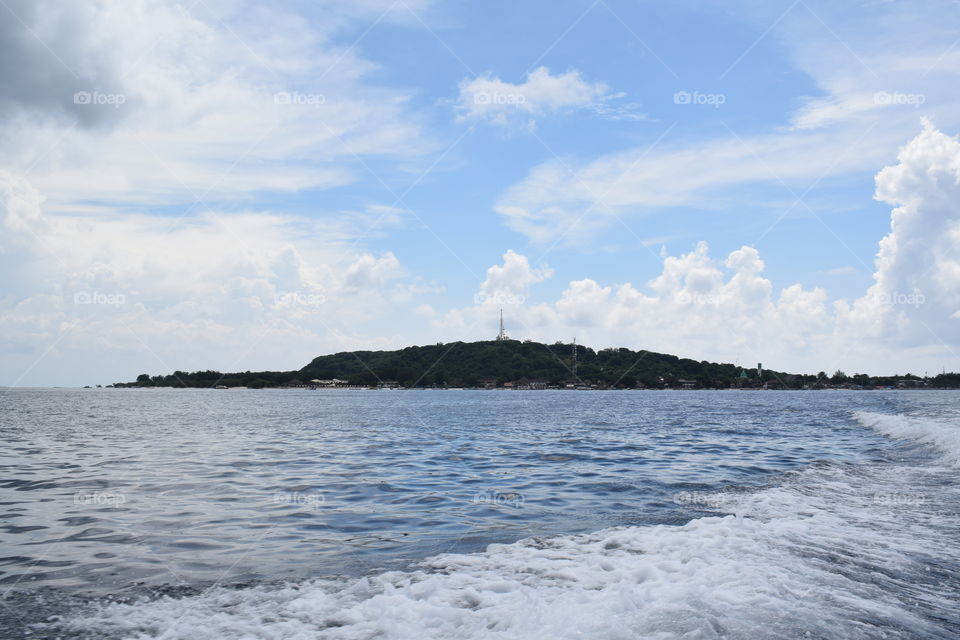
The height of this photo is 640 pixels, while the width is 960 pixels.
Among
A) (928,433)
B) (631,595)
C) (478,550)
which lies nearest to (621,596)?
(631,595)

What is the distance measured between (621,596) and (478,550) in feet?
11.2

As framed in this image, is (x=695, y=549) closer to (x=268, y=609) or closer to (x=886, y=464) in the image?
(x=268, y=609)

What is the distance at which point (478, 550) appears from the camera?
36.6ft

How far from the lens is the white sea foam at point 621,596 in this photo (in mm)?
7320

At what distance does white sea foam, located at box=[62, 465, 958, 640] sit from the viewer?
Result: 7.32 meters

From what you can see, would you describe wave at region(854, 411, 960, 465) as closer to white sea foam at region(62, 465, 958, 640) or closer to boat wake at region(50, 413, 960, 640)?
boat wake at region(50, 413, 960, 640)

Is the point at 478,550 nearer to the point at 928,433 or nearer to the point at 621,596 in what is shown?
the point at 621,596

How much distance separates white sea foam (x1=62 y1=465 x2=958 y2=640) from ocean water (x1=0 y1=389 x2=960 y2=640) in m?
0.04

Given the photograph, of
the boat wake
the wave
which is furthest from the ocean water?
the wave

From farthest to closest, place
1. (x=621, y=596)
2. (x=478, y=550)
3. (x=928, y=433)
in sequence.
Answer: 1. (x=928, y=433)
2. (x=478, y=550)
3. (x=621, y=596)

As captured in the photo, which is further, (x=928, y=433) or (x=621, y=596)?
(x=928, y=433)

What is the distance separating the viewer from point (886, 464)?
79.9 ft

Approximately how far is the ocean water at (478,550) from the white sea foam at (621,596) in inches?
1.6

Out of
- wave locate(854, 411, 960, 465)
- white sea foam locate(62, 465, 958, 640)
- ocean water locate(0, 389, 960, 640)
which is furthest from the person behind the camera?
wave locate(854, 411, 960, 465)
